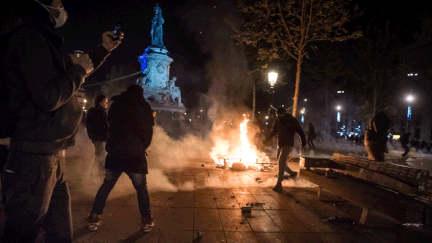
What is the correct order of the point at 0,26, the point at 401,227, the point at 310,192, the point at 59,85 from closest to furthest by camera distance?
the point at 59,85, the point at 0,26, the point at 401,227, the point at 310,192

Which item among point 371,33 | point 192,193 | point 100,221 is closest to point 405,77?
point 371,33

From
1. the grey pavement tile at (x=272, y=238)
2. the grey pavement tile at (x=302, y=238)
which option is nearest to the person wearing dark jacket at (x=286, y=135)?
the grey pavement tile at (x=302, y=238)

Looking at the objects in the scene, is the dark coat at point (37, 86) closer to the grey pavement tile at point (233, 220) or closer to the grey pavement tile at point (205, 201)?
the grey pavement tile at point (233, 220)

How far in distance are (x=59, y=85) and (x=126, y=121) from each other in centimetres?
196

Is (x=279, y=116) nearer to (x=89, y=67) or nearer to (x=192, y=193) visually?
(x=192, y=193)

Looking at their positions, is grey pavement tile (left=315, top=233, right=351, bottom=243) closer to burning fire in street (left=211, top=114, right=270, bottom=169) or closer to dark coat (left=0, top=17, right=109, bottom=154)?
dark coat (left=0, top=17, right=109, bottom=154)

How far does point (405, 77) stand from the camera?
31891 mm

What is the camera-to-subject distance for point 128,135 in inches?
136

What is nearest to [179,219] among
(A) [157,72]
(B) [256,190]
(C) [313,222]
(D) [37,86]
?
(C) [313,222]

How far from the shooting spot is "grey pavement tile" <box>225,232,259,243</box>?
3.32 m

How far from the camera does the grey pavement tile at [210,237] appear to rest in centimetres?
330

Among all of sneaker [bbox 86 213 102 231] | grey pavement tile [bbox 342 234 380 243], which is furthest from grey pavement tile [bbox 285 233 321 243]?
sneaker [bbox 86 213 102 231]

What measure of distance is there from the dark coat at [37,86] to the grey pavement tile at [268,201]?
398 cm

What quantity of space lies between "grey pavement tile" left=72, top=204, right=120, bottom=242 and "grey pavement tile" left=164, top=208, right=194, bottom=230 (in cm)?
95
